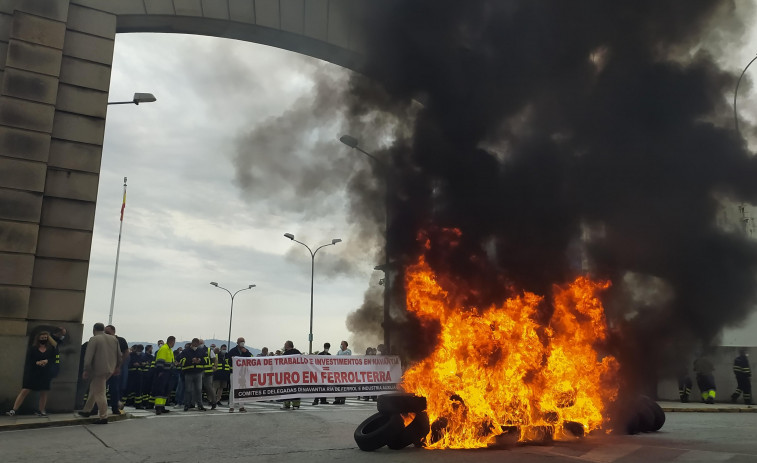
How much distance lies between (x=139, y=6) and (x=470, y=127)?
347 inches

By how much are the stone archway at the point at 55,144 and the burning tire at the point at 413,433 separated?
6.76 metres

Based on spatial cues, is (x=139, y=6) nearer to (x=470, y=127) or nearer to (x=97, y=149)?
(x=97, y=149)

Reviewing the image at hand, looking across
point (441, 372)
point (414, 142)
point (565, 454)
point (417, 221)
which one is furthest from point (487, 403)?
point (414, 142)

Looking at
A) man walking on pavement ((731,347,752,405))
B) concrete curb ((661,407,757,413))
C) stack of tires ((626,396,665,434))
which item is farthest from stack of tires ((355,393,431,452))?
man walking on pavement ((731,347,752,405))

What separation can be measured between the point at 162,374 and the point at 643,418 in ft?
33.7

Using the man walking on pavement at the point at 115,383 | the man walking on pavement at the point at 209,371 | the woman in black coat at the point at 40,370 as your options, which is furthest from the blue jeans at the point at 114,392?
the man walking on pavement at the point at 209,371

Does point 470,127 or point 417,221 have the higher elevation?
point 470,127

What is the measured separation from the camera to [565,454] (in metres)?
6.73

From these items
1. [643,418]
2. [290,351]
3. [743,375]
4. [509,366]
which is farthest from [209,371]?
[743,375]

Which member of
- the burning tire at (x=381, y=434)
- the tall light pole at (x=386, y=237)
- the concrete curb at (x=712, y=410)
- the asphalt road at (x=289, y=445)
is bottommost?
the concrete curb at (x=712, y=410)

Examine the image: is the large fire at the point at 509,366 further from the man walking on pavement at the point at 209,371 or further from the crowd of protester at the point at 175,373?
the man walking on pavement at the point at 209,371

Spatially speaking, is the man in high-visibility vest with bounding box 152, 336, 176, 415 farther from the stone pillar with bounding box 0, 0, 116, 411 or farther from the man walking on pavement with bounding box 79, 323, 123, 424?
the man walking on pavement with bounding box 79, 323, 123, 424

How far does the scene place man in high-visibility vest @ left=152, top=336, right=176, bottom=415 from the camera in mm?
12898

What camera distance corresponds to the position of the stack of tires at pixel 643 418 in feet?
30.3
